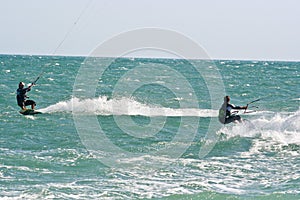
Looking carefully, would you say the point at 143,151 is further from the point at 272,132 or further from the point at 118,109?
the point at 118,109

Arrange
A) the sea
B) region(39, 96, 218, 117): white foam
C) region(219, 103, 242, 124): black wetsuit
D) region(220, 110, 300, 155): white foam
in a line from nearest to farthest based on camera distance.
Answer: the sea → region(219, 103, 242, 124): black wetsuit → region(220, 110, 300, 155): white foam → region(39, 96, 218, 117): white foam

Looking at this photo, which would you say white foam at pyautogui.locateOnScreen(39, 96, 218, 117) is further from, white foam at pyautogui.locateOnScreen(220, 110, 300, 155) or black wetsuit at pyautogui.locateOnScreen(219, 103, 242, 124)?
black wetsuit at pyautogui.locateOnScreen(219, 103, 242, 124)

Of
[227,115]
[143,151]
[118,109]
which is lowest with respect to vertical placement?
[143,151]

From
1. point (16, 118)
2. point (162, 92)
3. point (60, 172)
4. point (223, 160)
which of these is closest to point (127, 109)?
point (16, 118)

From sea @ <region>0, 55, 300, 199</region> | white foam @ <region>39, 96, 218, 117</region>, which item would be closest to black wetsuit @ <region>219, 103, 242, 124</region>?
sea @ <region>0, 55, 300, 199</region>

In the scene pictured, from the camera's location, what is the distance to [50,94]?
33.7 m

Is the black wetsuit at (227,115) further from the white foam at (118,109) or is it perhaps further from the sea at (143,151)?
the white foam at (118,109)

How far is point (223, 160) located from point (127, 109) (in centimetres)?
1255

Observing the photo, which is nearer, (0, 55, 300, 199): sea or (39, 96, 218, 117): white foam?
(0, 55, 300, 199): sea

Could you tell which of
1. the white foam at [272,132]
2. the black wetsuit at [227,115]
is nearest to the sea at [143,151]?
the white foam at [272,132]

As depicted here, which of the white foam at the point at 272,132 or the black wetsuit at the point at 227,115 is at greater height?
the black wetsuit at the point at 227,115

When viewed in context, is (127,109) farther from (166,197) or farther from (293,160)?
(166,197)

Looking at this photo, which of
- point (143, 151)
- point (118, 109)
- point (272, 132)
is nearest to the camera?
point (143, 151)

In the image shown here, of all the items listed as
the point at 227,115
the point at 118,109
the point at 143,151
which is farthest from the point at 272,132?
the point at 118,109
